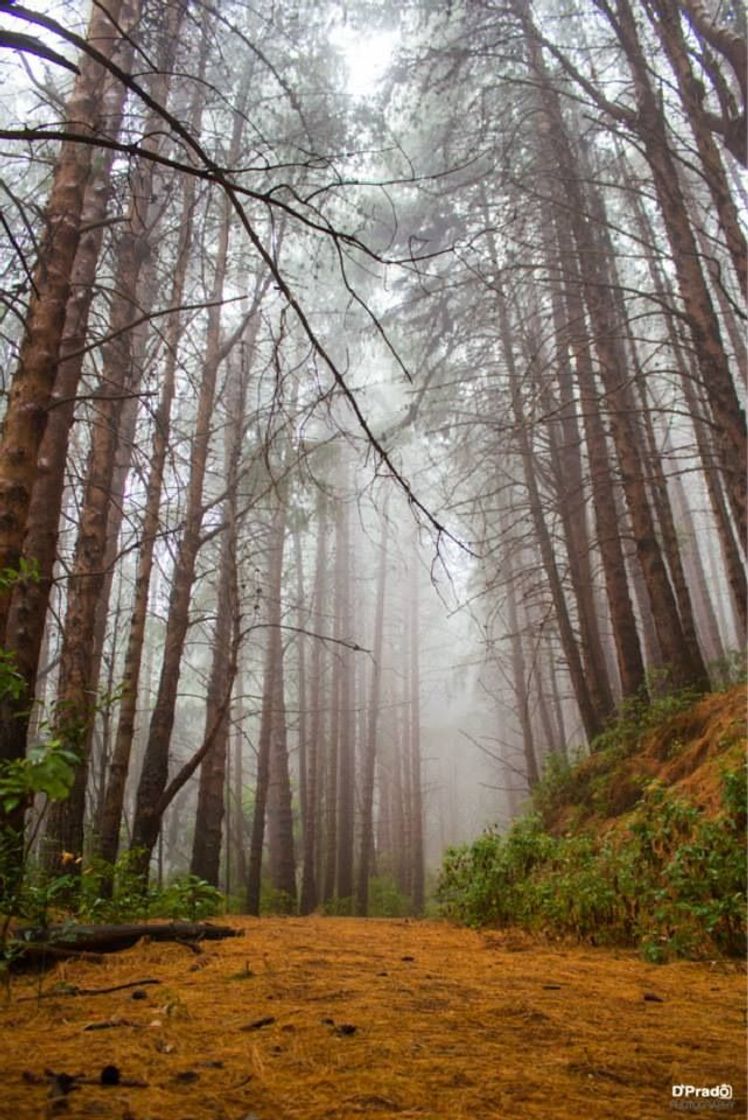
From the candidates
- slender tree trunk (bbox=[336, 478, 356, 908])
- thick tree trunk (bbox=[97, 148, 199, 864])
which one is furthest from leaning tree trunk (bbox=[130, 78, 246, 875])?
slender tree trunk (bbox=[336, 478, 356, 908])

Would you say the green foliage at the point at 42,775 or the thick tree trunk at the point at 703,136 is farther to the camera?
the thick tree trunk at the point at 703,136

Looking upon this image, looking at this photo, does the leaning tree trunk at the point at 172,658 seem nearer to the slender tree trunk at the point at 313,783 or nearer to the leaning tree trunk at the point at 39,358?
the leaning tree trunk at the point at 39,358

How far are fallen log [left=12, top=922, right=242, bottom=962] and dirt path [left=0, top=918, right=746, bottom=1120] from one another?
0.45 feet

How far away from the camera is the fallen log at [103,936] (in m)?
3.09

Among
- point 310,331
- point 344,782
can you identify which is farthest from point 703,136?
point 344,782

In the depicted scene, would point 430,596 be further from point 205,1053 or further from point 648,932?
point 205,1053

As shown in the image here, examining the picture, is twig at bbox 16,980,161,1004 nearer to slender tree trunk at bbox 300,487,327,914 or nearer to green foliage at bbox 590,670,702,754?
green foliage at bbox 590,670,702,754

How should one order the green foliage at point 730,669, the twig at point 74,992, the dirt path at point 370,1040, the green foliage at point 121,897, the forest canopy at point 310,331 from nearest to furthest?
the dirt path at point 370,1040 → the twig at point 74,992 → the forest canopy at point 310,331 → the green foliage at point 121,897 → the green foliage at point 730,669

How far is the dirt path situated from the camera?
158cm

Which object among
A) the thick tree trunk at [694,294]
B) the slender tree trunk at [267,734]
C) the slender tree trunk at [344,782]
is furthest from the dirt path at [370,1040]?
the slender tree trunk at [344,782]

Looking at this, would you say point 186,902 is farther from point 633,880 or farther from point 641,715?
point 641,715

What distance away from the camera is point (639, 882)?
4863mm

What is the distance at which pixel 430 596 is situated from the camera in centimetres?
3538

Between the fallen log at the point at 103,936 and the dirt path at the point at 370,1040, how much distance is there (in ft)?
0.45
